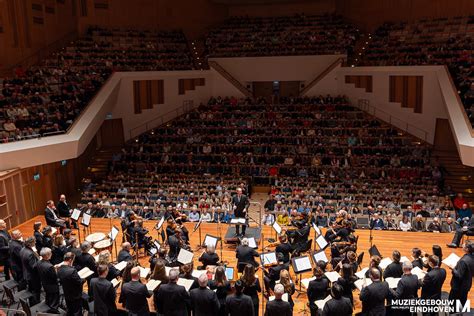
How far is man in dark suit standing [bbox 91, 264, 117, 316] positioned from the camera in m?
6.23

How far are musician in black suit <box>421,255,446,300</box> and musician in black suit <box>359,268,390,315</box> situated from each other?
2.64ft

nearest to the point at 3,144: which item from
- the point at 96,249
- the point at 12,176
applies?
the point at 12,176

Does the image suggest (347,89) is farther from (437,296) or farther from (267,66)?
(437,296)

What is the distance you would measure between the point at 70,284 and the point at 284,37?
22.2 m

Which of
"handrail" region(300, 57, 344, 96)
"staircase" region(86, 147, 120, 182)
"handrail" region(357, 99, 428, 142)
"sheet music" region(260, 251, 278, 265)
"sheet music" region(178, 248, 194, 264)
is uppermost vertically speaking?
"handrail" region(300, 57, 344, 96)

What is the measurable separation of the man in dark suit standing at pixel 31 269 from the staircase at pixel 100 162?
496 inches

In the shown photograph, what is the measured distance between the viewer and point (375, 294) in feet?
19.9

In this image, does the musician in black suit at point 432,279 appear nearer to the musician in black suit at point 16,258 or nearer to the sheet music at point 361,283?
the sheet music at point 361,283

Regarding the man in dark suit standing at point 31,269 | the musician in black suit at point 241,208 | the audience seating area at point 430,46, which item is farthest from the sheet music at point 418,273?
the audience seating area at point 430,46

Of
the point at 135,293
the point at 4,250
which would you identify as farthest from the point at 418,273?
the point at 4,250

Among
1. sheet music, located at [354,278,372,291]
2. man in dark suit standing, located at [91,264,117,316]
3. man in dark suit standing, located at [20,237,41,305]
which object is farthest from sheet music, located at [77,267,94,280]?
sheet music, located at [354,278,372,291]

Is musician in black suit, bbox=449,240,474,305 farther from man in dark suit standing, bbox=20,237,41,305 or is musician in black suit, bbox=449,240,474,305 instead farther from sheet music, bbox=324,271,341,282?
man in dark suit standing, bbox=20,237,41,305

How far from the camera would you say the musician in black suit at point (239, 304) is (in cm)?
584

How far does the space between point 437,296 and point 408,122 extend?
14950 mm
